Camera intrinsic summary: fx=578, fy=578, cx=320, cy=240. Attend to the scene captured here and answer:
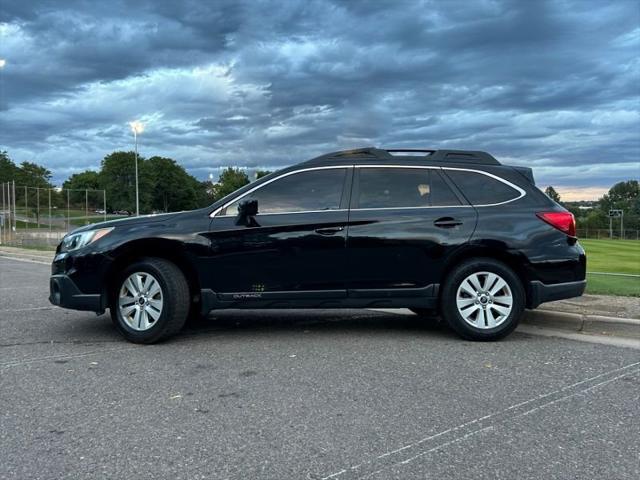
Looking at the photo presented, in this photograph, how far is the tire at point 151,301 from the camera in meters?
5.57

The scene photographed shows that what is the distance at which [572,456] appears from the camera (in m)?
3.18

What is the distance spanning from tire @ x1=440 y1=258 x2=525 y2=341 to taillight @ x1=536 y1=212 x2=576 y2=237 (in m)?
0.64

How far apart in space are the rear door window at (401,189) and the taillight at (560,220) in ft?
2.85

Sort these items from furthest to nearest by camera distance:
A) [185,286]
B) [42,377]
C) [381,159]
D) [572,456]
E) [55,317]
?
1. [55,317]
2. [381,159]
3. [185,286]
4. [42,377]
5. [572,456]

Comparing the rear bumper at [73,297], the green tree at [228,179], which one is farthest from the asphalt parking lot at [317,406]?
the green tree at [228,179]

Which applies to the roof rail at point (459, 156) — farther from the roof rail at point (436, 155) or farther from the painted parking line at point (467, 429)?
the painted parking line at point (467, 429)

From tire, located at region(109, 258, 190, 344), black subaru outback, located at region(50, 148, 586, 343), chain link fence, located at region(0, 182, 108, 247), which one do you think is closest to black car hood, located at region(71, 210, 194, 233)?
black subaru outback, located at region(50, 148, 586, 343)

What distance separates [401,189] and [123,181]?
10185 centimetres

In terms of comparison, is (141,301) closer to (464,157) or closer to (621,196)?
(464,157)

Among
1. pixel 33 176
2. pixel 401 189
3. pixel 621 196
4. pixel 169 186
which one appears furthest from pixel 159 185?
pixel 401 189

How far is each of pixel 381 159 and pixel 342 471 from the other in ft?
12.1

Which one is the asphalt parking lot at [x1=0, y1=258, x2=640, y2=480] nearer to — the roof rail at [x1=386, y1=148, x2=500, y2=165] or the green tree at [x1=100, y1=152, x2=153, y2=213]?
the roof rail at [x1=386, y1=148, x2=500, y2=165]

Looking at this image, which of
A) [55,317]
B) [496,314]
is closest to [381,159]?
[496,314]

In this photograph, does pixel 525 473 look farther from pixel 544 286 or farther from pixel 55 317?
pixel 55 317
